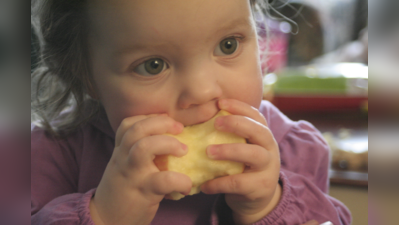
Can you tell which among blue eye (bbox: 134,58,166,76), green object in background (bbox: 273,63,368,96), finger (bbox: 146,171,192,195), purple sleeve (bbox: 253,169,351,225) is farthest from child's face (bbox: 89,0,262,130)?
green object in background (bbox: 273,63,368,96)

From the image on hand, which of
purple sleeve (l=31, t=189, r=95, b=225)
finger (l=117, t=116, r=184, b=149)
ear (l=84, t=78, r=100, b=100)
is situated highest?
ear (l=84, t=78, r=100, b=100)

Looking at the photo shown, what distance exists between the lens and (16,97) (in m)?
0.33

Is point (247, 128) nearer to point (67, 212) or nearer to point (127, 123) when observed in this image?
point (127, 123)

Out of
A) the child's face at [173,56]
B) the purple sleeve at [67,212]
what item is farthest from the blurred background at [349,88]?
the purple sleeve at [67,212]

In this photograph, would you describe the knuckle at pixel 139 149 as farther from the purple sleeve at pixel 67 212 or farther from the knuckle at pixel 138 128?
the purple sleeve at pixel 67 212

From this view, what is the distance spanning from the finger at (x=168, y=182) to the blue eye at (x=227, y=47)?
233 millimetres

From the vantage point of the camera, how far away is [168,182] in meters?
0.50

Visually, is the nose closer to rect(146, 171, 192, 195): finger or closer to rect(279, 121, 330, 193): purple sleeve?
rect(146, 171, 192, 195): finger

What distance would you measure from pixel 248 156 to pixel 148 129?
6.9 inches

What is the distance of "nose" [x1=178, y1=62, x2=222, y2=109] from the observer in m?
0.53

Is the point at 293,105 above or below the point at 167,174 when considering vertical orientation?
below

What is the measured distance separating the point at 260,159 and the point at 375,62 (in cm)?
26

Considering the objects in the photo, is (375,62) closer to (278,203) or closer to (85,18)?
(278,203)

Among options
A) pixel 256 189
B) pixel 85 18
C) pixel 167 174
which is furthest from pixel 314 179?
pixel 85 18
